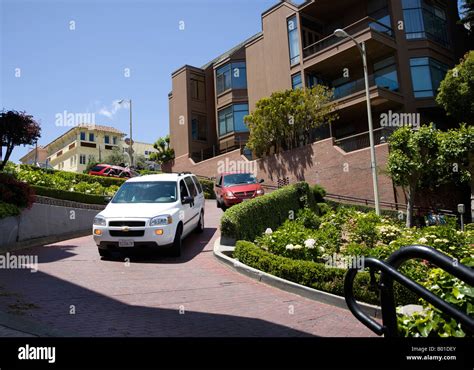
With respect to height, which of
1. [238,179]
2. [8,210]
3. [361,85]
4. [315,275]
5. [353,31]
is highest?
[353,31]

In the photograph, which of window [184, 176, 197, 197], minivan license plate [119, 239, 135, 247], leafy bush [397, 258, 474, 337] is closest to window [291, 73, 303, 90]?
window [184, 176, 197, 197]

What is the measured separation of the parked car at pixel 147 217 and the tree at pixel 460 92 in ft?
64.7

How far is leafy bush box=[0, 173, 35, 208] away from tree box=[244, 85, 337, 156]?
697 inches

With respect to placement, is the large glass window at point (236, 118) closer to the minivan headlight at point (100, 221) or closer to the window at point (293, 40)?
the window at point (293, 40)

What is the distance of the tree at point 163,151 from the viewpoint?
39375mm

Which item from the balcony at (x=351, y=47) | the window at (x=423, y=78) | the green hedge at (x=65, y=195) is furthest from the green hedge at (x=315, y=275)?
the window at (x=423, y=78)

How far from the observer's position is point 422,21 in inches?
1102

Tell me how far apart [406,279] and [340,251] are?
318 inches

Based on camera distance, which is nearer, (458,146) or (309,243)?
(309,243)

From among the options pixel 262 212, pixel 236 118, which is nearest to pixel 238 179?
pixel 262 212

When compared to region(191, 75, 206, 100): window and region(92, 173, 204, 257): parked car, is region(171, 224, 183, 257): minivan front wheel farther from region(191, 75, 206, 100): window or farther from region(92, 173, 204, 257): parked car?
region(191, 75, 206, 100): window

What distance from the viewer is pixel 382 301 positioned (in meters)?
2.63

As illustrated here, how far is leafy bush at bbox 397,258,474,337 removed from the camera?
328 centimetres

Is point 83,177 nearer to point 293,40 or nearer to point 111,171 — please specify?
point 111,171
